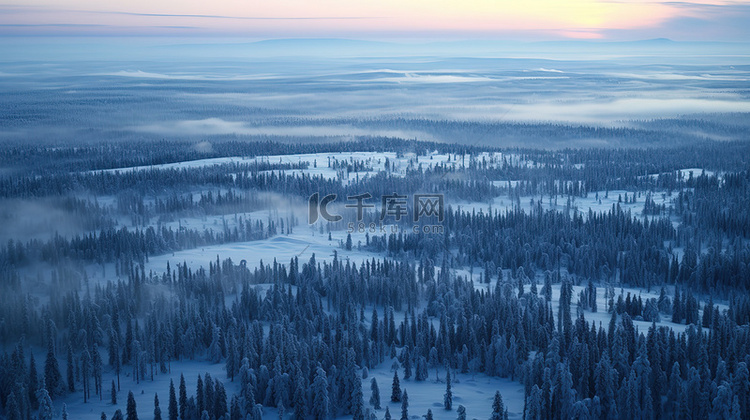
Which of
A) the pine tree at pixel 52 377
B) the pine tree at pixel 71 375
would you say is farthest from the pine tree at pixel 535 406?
the pine tree at pixel 52 377

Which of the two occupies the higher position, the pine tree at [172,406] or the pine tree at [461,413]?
the pine tree at [461,413]

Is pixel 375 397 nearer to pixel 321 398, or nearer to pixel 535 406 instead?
pixel 321 398

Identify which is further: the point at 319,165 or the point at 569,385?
the point at 319,165

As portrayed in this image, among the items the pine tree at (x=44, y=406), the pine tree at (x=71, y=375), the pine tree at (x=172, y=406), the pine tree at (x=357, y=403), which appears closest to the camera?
the pine tree at (x=357, y=403)

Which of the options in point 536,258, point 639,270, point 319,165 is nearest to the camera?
point 639,270

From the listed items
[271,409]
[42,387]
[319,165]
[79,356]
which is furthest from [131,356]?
[319,165]

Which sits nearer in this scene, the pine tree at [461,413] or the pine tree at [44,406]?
the pine tree at [461,413]

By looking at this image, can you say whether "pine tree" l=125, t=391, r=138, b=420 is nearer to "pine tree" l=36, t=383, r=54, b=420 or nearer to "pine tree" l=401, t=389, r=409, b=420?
"pine tree" l=36, t=383, r=54, b=420

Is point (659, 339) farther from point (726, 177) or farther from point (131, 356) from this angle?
point (726, 177)

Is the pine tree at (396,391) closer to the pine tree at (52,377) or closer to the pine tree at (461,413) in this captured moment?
the pine tree at (461,413)

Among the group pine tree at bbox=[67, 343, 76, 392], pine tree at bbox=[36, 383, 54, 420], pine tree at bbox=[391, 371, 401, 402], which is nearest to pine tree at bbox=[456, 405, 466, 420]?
pine tree at bbox=[391, 371, 401, 402]

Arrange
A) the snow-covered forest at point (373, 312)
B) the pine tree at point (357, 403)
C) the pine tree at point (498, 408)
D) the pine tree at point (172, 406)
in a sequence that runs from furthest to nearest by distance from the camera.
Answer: the snow-covered forest at point (373, 312) → the pine tree at point (172, 406) → the pine tree at point (357, 403) → the pine tree at point (498, 408)
